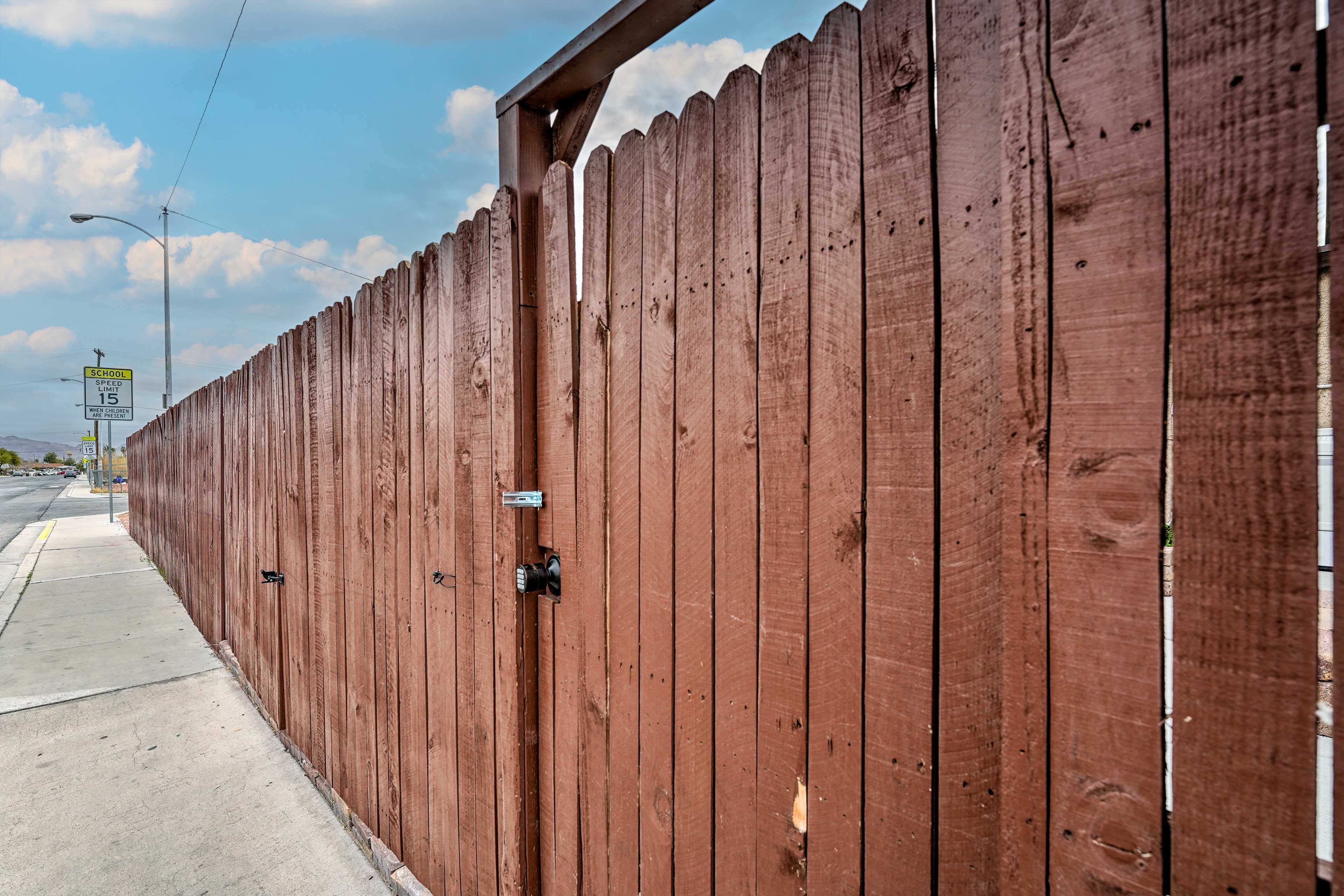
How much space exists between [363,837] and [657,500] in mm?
2328

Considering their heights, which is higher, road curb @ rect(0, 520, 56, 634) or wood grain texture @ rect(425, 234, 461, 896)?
wood grain texture @ rect(425, 234, 461, 896)

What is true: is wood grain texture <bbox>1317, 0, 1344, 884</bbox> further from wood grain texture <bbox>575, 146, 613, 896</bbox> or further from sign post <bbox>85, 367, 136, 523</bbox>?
sign post <bbox>85, 367, 136, 523</bbox>

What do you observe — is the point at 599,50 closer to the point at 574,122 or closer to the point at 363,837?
the point at 574,122

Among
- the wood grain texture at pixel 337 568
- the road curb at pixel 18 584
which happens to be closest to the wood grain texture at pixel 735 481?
the wood grain texture at pixel 337 568

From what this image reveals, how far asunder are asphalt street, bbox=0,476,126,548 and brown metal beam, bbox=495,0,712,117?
51.4 feet

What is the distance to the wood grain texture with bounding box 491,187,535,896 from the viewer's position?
1762 millimetres

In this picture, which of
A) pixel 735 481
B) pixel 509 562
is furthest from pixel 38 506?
pixel 735 481

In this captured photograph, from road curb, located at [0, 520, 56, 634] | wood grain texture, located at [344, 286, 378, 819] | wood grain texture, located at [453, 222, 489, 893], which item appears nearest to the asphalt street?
road curb, located at [0, 520, 56, 634]

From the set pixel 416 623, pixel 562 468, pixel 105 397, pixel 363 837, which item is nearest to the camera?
pixel 562 468

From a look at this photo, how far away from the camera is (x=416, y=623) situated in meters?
2.27

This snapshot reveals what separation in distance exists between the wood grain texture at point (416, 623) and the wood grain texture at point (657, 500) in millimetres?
1120

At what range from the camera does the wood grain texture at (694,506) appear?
50.3 inches

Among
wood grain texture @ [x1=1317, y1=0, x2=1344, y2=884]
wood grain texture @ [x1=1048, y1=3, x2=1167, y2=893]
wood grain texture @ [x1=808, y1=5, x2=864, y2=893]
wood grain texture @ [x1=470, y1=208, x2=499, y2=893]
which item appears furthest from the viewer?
wood grain texture @ [x1=470, y1=208, x2=499, y2=893]

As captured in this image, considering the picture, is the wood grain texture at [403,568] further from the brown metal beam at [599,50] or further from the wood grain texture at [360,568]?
the brown metal beam at [599,50]
